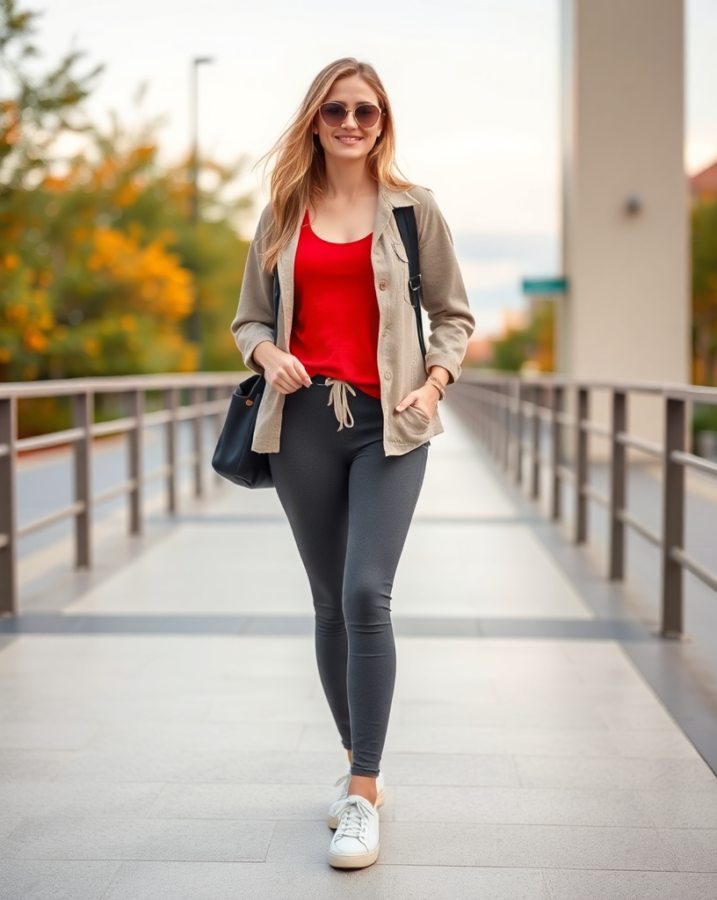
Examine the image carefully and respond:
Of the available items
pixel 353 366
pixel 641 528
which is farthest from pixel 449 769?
pixel 641 528

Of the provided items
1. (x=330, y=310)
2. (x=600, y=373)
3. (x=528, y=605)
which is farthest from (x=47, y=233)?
(x=330, y=310)

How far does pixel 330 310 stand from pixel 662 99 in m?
12.7

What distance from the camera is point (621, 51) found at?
14.3 meters

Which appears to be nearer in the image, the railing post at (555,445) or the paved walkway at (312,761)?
the paved walkway at (312,761)

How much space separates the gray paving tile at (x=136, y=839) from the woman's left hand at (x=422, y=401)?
1034 millimetres

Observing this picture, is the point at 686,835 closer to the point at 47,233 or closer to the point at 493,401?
the point at 493,401

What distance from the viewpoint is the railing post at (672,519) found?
479 cm

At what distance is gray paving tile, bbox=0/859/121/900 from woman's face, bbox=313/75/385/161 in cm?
165

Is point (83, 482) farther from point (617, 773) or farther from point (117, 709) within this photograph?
point (617, 773)

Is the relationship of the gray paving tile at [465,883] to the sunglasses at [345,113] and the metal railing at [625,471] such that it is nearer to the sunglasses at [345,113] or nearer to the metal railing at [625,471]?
the sunglasses at [345,113]

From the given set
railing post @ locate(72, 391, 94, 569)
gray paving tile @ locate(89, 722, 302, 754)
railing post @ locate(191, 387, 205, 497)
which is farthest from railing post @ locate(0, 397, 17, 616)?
railing post @ locate(191, 387, 205, 497)

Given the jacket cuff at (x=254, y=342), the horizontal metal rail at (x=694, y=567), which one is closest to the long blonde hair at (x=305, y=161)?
the jacket cuff at (x=254, y=342)

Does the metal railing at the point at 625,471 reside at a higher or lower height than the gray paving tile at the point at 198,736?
higher

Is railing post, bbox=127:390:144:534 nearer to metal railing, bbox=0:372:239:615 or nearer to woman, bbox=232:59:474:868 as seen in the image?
metal railing, bbox=0:372:239:615
